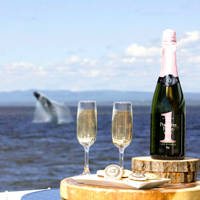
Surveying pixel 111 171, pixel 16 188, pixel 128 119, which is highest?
pixel 128 119

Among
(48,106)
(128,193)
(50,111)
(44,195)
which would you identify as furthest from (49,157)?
(50,111)

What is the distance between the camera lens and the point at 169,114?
2.18 metres

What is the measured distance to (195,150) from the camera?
25.4m

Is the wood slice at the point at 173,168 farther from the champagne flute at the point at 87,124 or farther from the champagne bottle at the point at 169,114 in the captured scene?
the champagne flute at the point at 87,124

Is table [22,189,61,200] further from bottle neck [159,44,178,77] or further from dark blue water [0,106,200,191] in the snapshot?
dark blue water [0,106,200,191]

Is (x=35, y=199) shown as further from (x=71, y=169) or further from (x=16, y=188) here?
(x=71, y=169)

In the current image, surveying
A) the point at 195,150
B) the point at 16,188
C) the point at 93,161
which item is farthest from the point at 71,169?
the point at 195,150

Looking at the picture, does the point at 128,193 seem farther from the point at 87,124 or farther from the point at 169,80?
the point at 169,80

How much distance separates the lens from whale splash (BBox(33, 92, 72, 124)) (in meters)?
44.9

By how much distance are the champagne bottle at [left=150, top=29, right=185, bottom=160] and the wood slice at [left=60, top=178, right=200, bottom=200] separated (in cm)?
20

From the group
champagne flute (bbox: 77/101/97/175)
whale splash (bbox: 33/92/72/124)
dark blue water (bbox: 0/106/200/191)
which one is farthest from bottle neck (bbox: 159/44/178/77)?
whale splash (bbox: 33/92/72/124)

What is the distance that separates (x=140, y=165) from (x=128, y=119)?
21 cm

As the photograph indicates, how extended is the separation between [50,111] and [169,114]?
152 feet

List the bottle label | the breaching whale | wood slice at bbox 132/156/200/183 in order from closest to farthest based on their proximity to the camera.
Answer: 1. wood slice at bbox 132/156/200/183
2. the bottle label
3. the breaching whale
